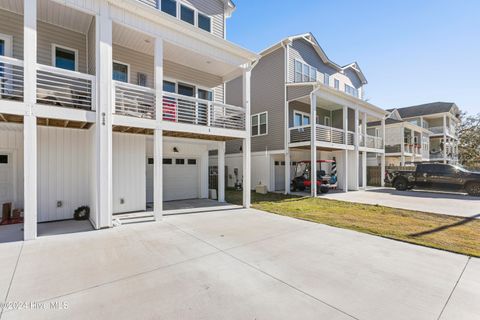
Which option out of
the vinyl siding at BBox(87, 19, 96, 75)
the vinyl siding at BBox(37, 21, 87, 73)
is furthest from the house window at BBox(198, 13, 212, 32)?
the vinyl siding at BBox(37, 21, 87, 73)

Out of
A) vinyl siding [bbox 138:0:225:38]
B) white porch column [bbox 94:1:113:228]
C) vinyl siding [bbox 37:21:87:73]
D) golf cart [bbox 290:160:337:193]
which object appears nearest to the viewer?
white porch column [bbox 94:1:113:228]

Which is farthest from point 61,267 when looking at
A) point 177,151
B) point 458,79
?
point 458,79

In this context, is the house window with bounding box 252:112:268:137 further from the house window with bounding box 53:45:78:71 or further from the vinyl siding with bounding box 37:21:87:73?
the house window with bounding box 53:45:78:71

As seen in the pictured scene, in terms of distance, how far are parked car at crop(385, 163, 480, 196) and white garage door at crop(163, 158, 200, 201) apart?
14.5 m

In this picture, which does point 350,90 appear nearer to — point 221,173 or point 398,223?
point 221,173

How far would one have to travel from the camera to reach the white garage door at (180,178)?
11.3m

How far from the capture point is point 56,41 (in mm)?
7715

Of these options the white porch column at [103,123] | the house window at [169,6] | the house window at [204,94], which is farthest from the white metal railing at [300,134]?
the white porch column at [103,123]

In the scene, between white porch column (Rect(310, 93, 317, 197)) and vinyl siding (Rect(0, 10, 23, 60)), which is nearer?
vinyl siding (Rect(0, 10, 23, 60))

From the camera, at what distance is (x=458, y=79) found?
47.4ft

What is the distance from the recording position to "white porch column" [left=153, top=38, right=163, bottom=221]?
291 inches

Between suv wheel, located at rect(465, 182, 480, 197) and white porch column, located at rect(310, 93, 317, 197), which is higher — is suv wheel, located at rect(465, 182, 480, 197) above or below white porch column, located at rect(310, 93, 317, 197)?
below

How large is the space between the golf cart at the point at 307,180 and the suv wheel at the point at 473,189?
7.27 meters

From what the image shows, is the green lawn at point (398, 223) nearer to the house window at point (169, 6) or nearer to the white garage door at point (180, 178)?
the white garage door at point (180, 178)
